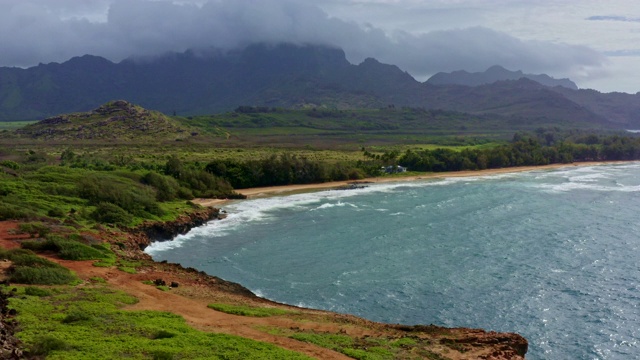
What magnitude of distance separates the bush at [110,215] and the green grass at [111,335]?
2848 centimetres

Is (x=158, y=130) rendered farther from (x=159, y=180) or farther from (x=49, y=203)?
(x=49, y=203)

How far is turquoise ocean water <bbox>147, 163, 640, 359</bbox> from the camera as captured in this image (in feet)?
130

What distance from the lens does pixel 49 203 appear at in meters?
61.8

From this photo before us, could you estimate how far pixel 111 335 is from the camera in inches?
1086

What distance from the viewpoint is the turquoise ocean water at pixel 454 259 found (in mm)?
39688

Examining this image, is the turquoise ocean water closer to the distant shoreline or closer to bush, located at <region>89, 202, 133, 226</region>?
bush, located at <region>89, 202, 133, 226</region>

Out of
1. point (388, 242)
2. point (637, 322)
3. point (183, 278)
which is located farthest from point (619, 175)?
point (183, 278)

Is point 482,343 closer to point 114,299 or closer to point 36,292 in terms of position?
point 114,299

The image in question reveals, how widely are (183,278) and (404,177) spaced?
90465 mm

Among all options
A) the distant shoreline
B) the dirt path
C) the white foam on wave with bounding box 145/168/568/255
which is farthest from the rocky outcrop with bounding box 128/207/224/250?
the dirt path

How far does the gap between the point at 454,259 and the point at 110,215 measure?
38959mm

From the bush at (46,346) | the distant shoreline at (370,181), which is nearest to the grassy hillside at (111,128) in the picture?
the distant shoreline at (370,181)

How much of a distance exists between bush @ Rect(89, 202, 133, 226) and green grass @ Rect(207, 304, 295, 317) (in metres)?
30.3

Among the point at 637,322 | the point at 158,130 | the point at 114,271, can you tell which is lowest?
the point at 637,322
